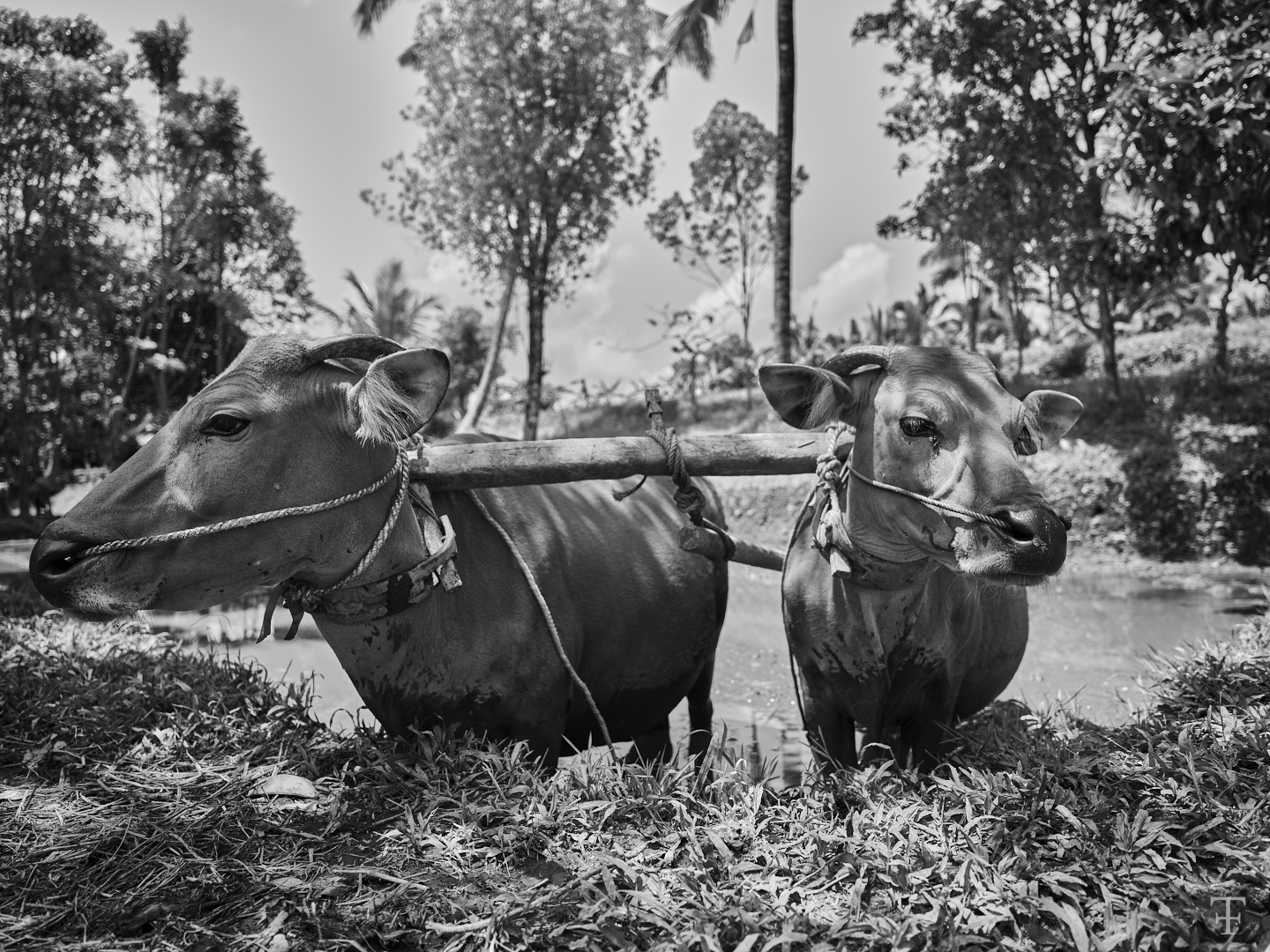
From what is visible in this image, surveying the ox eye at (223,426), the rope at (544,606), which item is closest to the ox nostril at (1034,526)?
the rope at (544,606)

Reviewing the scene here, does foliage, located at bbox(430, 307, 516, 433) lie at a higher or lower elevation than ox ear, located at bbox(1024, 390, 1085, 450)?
higher

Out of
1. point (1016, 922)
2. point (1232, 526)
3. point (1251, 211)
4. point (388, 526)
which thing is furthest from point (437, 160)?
point (1016, 922)

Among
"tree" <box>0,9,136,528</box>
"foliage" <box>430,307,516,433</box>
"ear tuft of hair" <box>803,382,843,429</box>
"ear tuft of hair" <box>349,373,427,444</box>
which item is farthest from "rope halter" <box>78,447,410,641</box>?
"foliage" <box>430,307,516,433</box>

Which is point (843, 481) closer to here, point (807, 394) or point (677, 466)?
point (807, 394)

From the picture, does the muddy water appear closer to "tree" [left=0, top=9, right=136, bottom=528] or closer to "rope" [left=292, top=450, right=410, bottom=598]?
"rope" [left=292, top=450, right=410, bottom=598]

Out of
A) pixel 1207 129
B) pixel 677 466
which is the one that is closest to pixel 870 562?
pixel 677 466

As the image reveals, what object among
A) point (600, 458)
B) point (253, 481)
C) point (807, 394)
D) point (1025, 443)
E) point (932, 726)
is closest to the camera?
point (253, 481)

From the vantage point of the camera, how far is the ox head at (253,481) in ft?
6.66

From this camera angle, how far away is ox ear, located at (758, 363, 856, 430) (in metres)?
2.66

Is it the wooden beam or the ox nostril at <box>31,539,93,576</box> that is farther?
the wooden beam

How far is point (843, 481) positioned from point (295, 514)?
169 centimetres

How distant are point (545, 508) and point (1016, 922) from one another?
6.88ft

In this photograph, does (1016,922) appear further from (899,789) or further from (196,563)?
(196,563)

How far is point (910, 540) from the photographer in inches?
96.9
